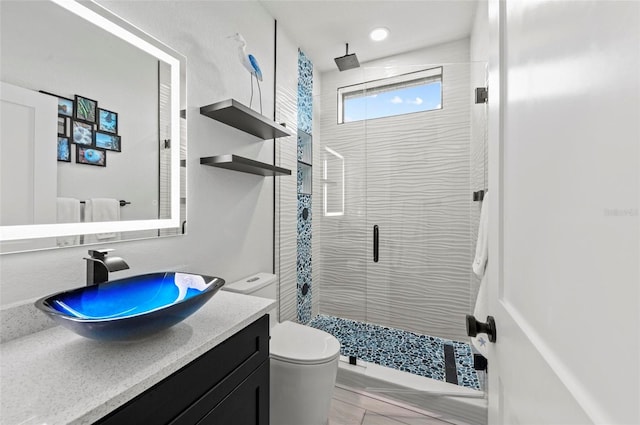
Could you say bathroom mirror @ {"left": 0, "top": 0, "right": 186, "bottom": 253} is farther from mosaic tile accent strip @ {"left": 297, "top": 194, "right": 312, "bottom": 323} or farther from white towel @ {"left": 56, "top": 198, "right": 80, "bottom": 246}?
mosaic tile accent strip @ {"left": 297, "top": 194, "right": 312, "bottom": 323}

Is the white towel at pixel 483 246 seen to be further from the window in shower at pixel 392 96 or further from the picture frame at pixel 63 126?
the picture frame at pixel 63 126

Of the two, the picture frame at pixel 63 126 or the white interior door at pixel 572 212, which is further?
the picture frame at pixel 63 126

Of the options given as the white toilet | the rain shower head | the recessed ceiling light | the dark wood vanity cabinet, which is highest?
the recessed ceiling light

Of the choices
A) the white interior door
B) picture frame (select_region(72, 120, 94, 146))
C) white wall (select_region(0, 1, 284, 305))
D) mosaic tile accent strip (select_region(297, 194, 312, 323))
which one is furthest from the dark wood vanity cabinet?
mosaic tile accent strip (select_region(297, 194, 312, 323))

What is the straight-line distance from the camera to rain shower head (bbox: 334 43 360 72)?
244 centimetres

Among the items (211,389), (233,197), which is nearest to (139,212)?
(233,197)

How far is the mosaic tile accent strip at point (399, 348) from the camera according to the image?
1.93 meters

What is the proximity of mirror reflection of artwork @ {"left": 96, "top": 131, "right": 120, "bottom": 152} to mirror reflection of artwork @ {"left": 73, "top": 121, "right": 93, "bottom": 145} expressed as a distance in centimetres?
3

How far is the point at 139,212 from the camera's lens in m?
1.22

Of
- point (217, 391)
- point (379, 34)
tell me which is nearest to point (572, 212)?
point (217, 391)

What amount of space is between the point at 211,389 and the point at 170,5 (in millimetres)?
1613

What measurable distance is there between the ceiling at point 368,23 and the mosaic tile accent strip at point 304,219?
0.79 feet

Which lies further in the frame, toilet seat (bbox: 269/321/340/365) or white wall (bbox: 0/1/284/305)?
toilet seat (bbox: 269/321/340/365)

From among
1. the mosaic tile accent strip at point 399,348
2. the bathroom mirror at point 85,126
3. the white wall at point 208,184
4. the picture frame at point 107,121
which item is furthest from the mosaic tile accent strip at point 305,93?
the mosaic tile accent strip at point 399,348
